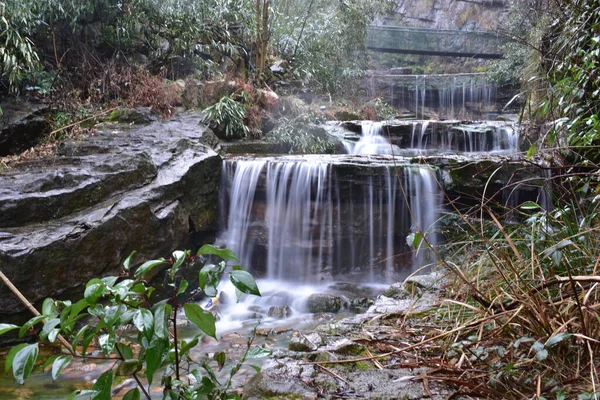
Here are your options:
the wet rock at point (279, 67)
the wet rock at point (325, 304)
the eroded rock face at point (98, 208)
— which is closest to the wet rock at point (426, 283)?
the wet rock at point (325, 304)

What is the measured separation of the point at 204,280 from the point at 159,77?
986 centimetres

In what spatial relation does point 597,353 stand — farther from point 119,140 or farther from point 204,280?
point 119,140

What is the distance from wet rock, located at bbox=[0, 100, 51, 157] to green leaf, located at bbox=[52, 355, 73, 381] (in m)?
6.78

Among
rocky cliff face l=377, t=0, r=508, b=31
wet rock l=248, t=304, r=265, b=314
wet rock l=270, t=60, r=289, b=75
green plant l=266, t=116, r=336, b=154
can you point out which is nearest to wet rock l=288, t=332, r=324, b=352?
wet rock l=248, t=304, r=265, b=314

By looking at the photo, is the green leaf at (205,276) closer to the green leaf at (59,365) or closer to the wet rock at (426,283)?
the green leaf at (59,365)

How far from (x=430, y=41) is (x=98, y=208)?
17.7 meters

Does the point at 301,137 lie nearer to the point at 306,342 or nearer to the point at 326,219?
the point at 326,219

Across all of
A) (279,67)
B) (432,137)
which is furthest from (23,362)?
(279,67)

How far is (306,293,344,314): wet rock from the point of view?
5719mm

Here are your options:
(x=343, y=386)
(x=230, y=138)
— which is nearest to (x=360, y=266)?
(x=230, y=138)

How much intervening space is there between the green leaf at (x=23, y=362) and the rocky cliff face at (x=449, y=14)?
24.2 m

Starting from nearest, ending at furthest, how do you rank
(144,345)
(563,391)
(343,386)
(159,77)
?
1. (144,345)
2. (563,391)
3. (343,386)
4. (159,77)

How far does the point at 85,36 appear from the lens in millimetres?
9461

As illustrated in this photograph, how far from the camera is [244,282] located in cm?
115
